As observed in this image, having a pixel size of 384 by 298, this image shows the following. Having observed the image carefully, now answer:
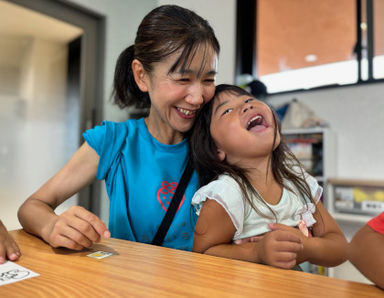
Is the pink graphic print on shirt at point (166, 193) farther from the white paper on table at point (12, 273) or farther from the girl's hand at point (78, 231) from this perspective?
the white paper on table at point (12, 273)

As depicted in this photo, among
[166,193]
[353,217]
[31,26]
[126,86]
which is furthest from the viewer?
[31,26]

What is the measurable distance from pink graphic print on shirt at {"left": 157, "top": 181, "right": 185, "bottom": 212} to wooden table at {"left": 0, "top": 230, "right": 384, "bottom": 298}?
0.44 metres

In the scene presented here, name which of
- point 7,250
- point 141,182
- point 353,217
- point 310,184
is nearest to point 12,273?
point 7,250

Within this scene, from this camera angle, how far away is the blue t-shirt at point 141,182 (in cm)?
108

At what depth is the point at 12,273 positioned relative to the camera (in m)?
0.53

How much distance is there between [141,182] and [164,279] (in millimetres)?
631

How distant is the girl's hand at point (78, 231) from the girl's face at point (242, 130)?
18.0 inches

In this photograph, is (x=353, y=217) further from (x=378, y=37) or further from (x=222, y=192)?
(x=222, y=192)

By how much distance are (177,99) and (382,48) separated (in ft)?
8.95

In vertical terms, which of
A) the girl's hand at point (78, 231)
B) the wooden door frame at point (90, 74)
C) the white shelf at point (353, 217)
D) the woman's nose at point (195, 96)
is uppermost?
the wooden door frame at point (90, 74)

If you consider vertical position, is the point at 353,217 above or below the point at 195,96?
below

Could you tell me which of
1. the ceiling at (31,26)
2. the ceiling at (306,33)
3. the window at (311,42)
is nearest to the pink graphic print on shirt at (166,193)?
the ceiling at (31,26)

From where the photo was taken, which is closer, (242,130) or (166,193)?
(242,130)

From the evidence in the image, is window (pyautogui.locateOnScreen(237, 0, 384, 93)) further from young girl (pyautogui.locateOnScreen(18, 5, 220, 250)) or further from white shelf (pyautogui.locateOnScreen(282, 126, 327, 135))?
young girl (pyautogui.locateOnScreen(18, 5, 220, 250))
